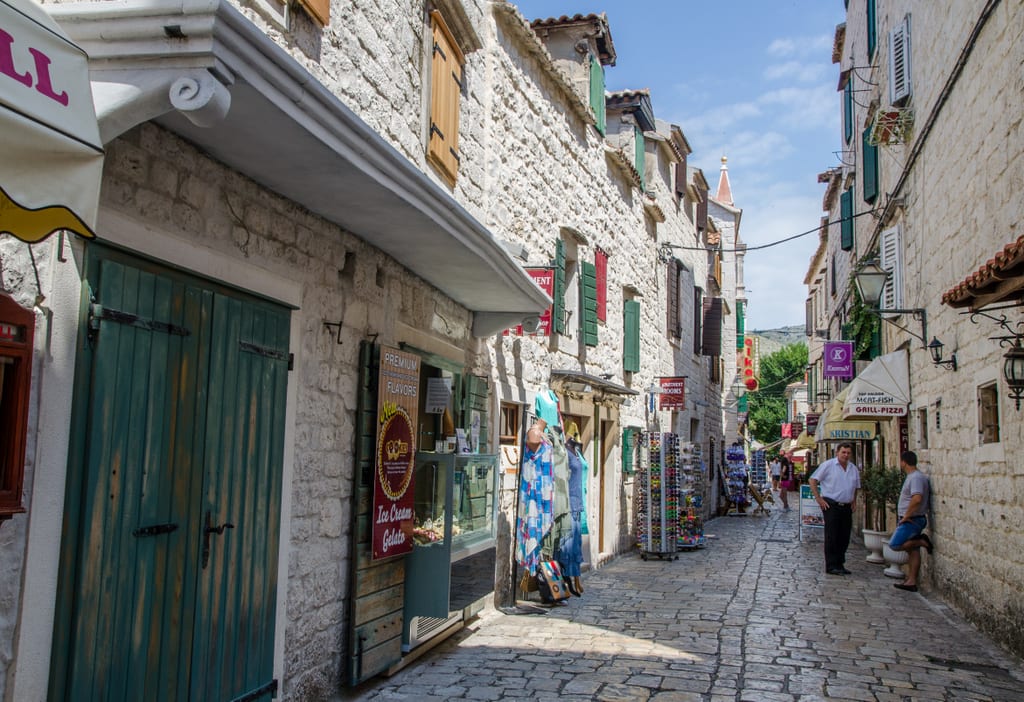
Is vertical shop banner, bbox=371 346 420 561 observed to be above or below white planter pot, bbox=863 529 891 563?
above

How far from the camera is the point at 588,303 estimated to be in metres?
11.6

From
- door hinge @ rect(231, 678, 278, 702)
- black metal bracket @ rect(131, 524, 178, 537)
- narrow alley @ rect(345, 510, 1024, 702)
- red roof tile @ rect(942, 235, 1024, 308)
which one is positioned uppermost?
red roof tile @ rect(942, 235, 1024, 308)

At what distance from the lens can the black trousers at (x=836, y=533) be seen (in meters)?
11.7

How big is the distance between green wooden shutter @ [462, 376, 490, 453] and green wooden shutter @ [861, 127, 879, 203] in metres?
8.64

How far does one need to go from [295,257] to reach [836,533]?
9.18 m

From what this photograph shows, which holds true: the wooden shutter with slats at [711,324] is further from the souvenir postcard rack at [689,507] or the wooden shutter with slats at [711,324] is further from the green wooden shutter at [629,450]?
the green wooden shutter at [629,450]

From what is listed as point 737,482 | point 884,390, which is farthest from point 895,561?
point 737,482

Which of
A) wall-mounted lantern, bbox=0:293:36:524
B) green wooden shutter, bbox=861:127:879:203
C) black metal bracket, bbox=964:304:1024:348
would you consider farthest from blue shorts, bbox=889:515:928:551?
wall-mounted lantern, bbox=0:293:36:524

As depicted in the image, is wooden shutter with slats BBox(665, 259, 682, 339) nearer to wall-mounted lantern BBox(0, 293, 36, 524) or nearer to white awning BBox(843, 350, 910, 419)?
white awning BBox(843, 350, 910, 419)

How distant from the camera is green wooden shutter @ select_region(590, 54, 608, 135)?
12.5m

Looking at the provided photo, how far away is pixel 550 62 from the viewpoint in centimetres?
1012

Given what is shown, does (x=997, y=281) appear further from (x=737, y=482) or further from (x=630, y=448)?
(x=737, y=482)

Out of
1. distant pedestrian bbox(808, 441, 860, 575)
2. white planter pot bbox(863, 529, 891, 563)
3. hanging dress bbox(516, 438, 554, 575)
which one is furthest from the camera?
white planter pot bbox(863, 529, 891, 563)

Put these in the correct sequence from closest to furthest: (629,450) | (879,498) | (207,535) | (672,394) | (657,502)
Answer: (207,535)
(879,498)
(657,502)
(629,450)
(672,394)
